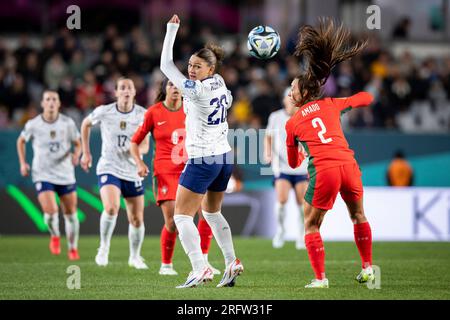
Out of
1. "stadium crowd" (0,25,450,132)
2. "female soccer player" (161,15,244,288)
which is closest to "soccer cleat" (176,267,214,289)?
"female soccer player" (161,15,244,288)

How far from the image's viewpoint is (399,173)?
69.7 ft

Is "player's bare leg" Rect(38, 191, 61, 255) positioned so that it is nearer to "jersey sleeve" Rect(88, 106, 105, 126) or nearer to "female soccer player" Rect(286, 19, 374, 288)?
"jersey sleeve" Rect(88, 106, 105, 126)

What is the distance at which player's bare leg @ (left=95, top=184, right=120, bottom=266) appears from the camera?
42.1 ft

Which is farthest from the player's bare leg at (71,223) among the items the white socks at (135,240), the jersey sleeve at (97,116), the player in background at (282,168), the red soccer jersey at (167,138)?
the player in background at (282,168)

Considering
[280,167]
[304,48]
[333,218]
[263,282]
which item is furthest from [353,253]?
[304,48]

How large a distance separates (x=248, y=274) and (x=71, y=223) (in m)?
3.99

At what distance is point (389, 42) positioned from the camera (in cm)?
2688

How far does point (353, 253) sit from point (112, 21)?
12.9 meters

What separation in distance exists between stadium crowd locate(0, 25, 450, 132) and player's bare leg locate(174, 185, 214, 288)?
37.4ft

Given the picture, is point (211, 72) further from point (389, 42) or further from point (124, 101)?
point (389, 42)

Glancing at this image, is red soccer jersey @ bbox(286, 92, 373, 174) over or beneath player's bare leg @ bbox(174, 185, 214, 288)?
over

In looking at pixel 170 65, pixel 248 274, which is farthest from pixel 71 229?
pixel 170 65

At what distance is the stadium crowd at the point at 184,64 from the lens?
71.0ft

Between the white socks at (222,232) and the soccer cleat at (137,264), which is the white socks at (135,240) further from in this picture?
the white socks at (222,232)
